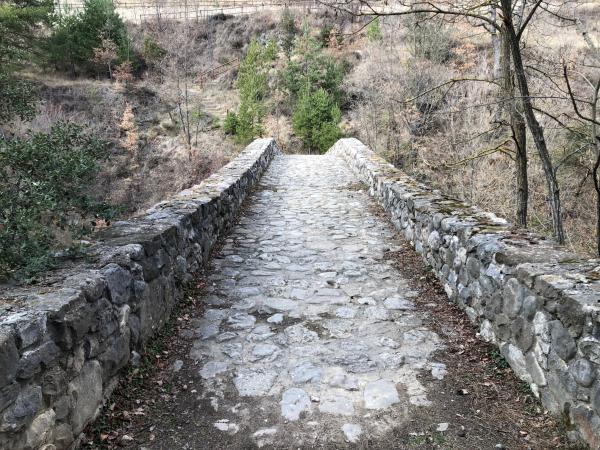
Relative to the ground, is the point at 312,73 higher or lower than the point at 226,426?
higher

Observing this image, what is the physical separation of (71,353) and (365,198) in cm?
753

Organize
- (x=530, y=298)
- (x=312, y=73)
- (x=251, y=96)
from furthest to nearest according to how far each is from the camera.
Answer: (x=251, y=96) → (x=312, y=73) → (x=530, y=298)

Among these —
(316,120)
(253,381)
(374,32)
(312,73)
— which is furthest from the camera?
(312,73)

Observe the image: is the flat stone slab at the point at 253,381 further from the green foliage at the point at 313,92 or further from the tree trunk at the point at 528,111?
the green foliage at the point at 313,92

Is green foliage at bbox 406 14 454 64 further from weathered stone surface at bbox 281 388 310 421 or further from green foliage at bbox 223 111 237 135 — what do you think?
weathered stone surface at bbox 281 388 310 421

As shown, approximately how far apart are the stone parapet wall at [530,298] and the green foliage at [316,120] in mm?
22368

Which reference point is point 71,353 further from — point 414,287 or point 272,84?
point 272,84

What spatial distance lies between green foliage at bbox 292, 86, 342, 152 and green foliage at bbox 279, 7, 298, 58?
30.0 ft

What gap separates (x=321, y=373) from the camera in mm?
3381

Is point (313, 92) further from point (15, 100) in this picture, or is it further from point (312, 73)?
point (15, 100)

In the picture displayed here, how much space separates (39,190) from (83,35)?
122 ft

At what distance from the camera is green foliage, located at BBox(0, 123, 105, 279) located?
9.39 ft

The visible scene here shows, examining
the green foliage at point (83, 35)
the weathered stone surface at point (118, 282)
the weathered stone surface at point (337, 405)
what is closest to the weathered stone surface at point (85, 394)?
the weathered stone surface at point (118, 282)

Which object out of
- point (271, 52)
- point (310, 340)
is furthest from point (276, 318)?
point (271, 52)
